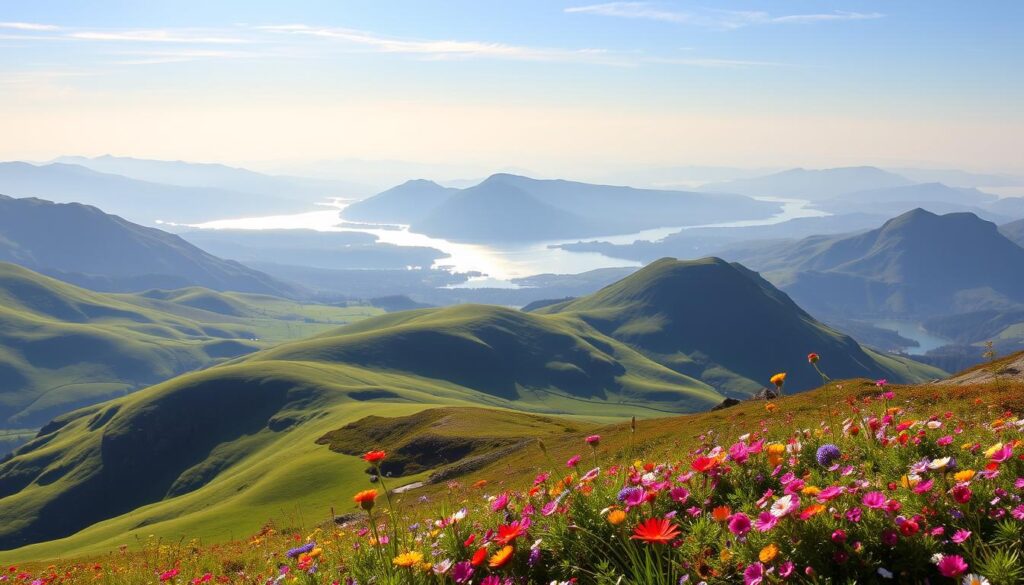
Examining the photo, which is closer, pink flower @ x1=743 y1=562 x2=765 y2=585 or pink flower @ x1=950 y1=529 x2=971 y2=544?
pink flower @ x1=950 y1=529 x2=971 y2=544

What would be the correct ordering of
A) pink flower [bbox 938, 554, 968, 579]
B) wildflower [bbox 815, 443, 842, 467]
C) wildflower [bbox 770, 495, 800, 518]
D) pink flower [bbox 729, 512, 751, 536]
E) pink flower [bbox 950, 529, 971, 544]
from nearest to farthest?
pink flower [bbox 938, 554, 968, 579], wildflower [bbox 770, 495, 800, 518], pink flower [bbox 950, 529, 971, 544], pink flower [bbox 729, 512, 751, 536], wildflower [bbox 815, 443, 842, 467]

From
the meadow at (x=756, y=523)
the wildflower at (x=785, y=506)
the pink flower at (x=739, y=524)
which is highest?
the wildflower at (x=785, y=506)

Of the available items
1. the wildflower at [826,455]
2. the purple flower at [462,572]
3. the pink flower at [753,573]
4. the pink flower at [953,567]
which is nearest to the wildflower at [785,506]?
the pink flower at [753,573]

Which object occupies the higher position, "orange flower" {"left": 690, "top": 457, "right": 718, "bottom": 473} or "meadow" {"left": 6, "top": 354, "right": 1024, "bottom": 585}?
"orange flower" {"left": 690, "top": 457, "right": 718, "bottom": 473}

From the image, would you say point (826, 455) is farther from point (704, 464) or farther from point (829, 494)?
point (829, 494)

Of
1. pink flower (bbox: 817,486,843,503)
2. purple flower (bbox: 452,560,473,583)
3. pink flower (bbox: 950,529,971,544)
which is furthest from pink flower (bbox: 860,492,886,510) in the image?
purple flower (bbox: 452,560,473,583)

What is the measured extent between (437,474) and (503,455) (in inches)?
319

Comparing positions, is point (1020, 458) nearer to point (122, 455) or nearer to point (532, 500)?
point (532, 500)

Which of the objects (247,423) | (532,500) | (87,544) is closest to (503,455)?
(87,544)

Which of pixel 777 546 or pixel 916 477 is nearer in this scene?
pixel 777 546

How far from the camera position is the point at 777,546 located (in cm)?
570

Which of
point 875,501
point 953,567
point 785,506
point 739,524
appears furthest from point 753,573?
point 953,567

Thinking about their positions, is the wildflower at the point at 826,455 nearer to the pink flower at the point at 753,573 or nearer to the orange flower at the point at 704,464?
the orange flower at the point at 704,464

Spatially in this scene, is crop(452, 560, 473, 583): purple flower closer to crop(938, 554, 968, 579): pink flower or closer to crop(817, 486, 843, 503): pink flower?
crop(817, 486, 843, 503): pink flower
